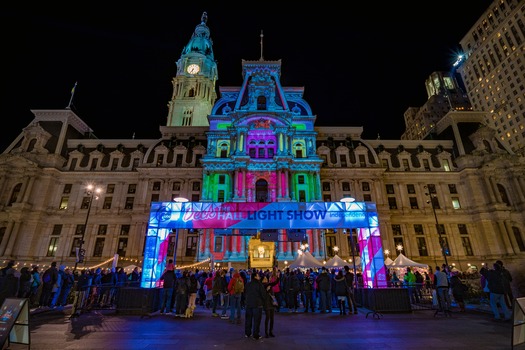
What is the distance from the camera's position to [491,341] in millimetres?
8117

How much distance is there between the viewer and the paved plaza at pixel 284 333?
780cm

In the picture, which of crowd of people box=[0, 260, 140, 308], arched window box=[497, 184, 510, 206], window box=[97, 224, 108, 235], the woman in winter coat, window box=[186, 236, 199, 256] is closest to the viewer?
the woman in winter coat

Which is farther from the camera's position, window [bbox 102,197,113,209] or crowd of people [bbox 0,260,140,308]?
window [bbox 102,197,113,209]

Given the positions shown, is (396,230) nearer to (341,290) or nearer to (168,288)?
(341,290)

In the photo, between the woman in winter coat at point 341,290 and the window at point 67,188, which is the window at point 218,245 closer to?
the woman in winter coat at point 341,290

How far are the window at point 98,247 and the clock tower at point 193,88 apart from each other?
1275 inches

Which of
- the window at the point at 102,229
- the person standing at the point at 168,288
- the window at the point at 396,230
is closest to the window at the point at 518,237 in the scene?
the window at the point at 396,230

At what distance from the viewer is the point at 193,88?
232ft

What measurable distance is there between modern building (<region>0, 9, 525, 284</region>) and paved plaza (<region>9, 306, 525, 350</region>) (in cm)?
2415

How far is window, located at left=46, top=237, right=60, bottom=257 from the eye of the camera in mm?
41250

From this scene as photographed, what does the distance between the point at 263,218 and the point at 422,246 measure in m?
37.5

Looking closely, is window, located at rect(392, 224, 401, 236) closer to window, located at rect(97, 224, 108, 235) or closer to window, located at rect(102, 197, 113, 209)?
window, located at rect(97, 224, 108, 235)

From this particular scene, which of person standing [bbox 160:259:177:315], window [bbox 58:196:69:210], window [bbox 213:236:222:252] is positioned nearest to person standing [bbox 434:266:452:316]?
person standing [bbox 160:259:177:315]

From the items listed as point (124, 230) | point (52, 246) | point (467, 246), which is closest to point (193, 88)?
point (124, 230)
